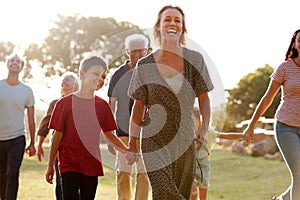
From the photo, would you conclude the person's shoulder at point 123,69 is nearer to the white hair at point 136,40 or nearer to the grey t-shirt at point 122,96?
the grey t-shirt at point 122,96

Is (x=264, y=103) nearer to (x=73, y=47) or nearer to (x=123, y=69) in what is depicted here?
(x=123, y=69)

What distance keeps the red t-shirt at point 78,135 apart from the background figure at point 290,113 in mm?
1863

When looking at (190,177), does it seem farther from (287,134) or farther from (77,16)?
(77,16)

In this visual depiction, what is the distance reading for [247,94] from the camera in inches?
2350

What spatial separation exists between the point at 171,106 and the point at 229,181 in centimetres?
1272

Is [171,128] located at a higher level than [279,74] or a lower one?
lower

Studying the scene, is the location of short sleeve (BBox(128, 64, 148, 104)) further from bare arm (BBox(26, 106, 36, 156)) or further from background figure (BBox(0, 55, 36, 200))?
bare arm (BBox(26, 106, 36, 156))

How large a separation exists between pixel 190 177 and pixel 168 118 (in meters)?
0.50

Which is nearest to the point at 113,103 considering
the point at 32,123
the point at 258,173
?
the point at 32,123

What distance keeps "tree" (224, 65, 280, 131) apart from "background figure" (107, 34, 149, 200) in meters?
47.7

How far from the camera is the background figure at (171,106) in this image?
605 cm

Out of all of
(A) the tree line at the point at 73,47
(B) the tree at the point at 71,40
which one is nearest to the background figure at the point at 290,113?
(A) the tree line at the point at 73,47

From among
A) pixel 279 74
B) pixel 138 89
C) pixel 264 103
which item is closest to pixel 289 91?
pixel 279 74

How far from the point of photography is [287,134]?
762 cm
